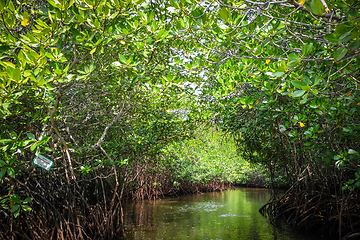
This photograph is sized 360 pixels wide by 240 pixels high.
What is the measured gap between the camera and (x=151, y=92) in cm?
440

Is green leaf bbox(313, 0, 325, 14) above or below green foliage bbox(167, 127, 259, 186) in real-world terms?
above

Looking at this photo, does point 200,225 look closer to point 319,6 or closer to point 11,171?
point 11,171

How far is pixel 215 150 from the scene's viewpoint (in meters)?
14.1

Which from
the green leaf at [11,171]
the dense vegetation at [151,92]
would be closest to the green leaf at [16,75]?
the dense vegetation at [151,92]

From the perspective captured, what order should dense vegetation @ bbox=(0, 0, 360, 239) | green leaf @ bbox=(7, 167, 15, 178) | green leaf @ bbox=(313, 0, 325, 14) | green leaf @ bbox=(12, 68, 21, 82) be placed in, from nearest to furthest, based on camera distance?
green leaf @ bbox=(313, 0, 325, 14) < green leaf @ bbox=(12, 68, 21, 82) < dense vegetation @ bbox=(0, 0, 360, 239) < green leaf @ bbox=(7, 167, 15, 178)

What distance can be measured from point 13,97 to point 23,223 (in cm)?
277

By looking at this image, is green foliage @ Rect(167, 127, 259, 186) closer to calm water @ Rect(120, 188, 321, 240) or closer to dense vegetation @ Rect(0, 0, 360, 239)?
calm water @ Rect(120, 188, 321, 240)

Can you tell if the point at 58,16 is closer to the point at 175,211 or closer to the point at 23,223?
the point at 23,223

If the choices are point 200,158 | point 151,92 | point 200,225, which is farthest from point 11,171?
point 200,158

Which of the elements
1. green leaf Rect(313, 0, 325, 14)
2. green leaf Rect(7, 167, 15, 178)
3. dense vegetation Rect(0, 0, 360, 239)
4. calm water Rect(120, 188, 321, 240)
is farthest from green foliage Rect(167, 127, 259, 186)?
green leaf Rect(313, 0, 325, 14)

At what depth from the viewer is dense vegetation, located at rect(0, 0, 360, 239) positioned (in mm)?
2062

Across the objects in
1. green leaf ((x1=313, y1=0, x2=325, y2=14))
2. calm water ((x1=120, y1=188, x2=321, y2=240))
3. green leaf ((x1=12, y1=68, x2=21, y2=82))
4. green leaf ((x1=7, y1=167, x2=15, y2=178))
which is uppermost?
green leaf ((x1=313, y1=0, x2=325, y2=14))

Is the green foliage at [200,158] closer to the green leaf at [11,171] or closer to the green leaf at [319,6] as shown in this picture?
the green leaf at [11,171]

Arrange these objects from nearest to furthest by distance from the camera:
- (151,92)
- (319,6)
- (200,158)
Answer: (319,6), (151,92), (200,158)
